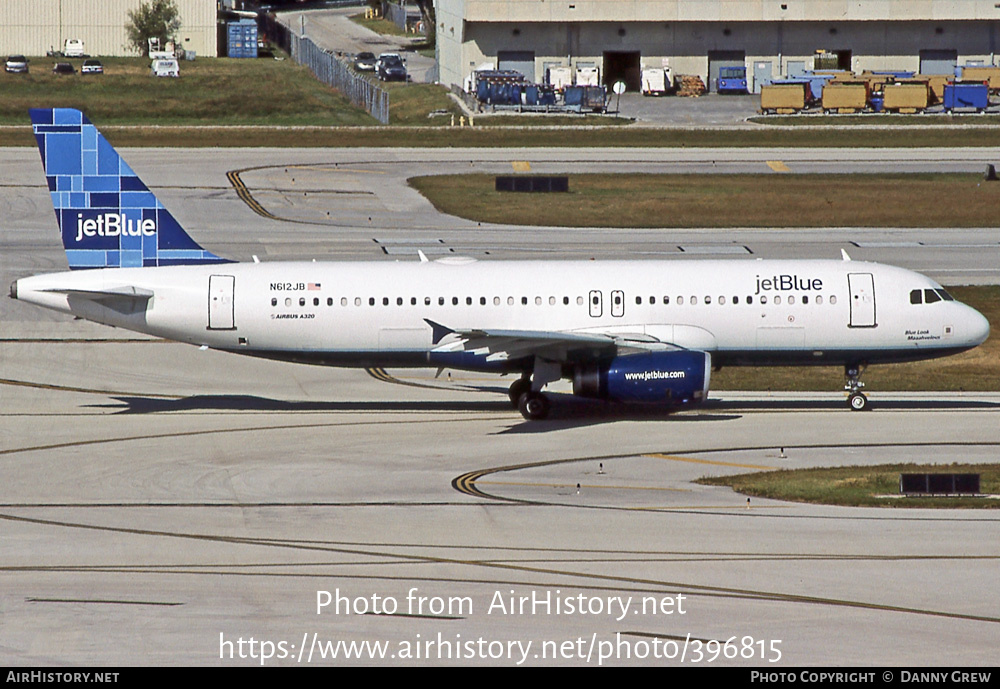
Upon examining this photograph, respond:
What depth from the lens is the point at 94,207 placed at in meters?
40.4

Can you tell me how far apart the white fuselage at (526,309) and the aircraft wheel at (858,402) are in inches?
52.2

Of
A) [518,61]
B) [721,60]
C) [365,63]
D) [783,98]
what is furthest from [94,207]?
[365,63]

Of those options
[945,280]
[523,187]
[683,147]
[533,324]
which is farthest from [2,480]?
[683,147]

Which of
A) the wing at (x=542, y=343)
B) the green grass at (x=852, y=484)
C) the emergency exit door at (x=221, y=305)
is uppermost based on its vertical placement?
the emergency exit door at (x=221, y=305)

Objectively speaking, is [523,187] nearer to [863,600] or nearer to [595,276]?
[595,276]

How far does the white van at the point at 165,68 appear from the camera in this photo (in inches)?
Answer: 5704

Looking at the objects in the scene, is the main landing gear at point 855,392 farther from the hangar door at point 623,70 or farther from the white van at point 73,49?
the white van at point 73,49

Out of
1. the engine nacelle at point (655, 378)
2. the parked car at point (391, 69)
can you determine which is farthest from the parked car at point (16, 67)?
the engine nacelle at point (655, 378)

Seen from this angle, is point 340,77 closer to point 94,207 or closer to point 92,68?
point 92,68

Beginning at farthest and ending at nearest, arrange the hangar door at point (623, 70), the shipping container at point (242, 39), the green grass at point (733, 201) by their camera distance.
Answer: the shipping container at point (242, 39) → the hangar door at point (623, 70) → the green grass at point (733, 201)

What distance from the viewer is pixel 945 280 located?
57.6 meters

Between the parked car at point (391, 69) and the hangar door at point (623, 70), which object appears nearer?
the hangar door at point (623, 70)

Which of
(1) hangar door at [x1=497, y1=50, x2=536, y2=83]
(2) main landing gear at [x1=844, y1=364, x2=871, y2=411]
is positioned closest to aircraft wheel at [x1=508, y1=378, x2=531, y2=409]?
(2) main landing gear at [x1=844, y1=364, x2=871, y2=411]

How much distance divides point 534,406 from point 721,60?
8951 centimetres
